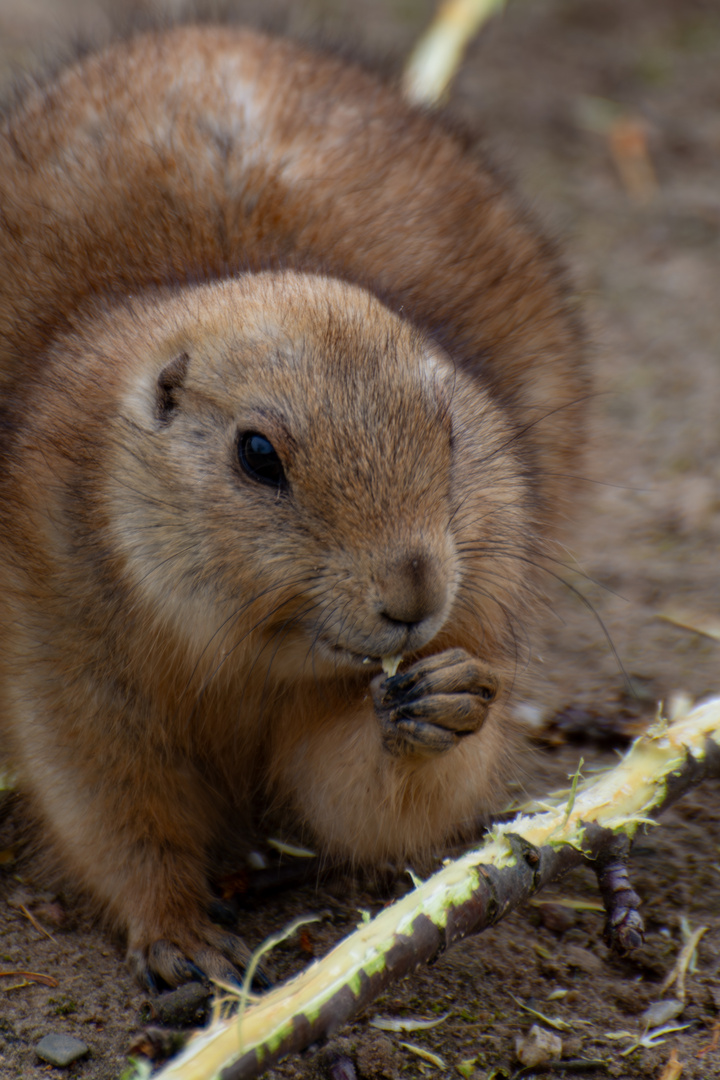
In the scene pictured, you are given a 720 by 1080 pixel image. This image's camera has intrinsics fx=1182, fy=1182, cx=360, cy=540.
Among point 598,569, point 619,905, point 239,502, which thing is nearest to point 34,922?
point 239,502

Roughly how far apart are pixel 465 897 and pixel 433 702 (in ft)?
1.90

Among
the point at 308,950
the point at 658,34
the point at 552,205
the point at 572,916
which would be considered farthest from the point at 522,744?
the point at 658,34

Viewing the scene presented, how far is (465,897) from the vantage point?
10.9 feet

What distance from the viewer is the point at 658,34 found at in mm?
12102

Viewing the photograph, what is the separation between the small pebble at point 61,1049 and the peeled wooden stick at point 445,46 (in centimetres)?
639

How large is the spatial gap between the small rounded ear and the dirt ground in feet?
5.41

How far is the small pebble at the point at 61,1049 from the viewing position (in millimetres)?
3365

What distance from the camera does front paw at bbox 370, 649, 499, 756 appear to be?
3.60 meters

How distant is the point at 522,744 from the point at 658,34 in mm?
9970

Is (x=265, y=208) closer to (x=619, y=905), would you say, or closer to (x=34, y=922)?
(x=34, y=922)

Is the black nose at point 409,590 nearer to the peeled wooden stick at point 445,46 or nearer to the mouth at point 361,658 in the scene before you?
the mouth at point 361,658

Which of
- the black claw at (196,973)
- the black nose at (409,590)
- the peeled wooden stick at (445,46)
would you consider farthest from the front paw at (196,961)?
the peeled wooden stick at (445,46)

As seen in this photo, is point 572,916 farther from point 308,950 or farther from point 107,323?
point 107,323

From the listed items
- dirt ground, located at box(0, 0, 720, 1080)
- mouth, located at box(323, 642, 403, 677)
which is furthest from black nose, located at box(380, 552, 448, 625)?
dirt ground, located at box(0, 0, 720, 1080)
